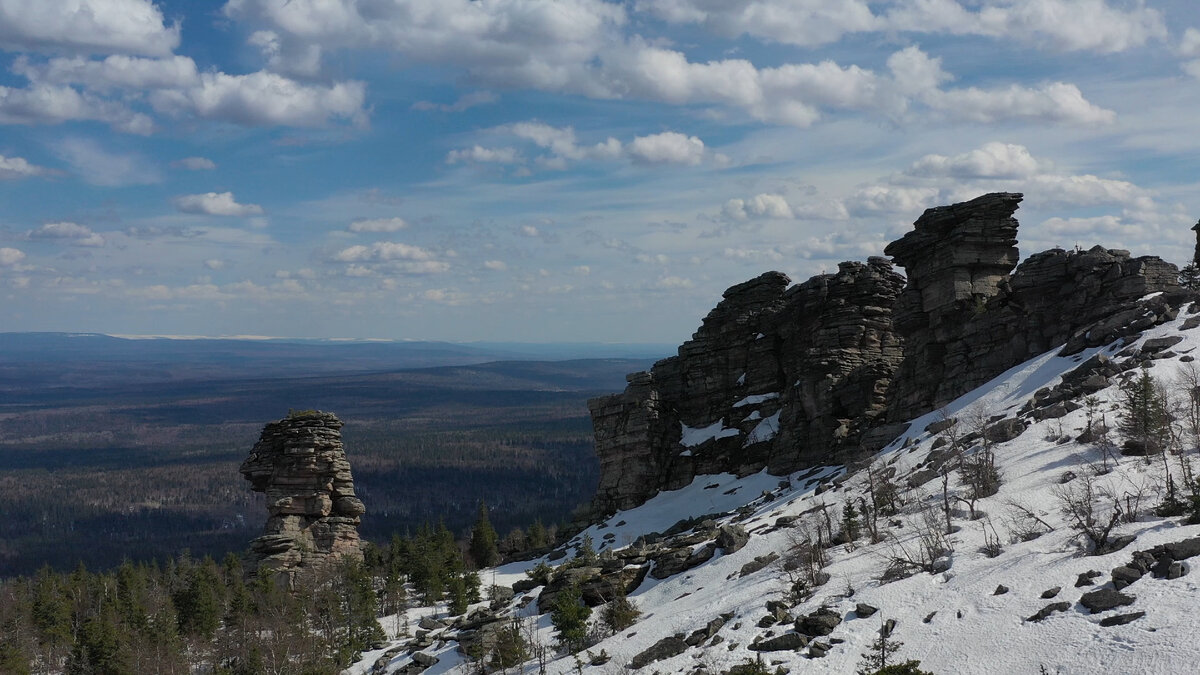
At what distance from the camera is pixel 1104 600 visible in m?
20.8

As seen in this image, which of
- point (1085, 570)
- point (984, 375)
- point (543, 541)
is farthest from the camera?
point (543, 541)

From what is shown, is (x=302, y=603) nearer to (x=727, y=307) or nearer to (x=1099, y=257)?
(x=727, y=307)

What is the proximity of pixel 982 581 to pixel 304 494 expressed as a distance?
55160mm

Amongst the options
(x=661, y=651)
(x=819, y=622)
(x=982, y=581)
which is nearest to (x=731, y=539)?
(x=661, y=651)

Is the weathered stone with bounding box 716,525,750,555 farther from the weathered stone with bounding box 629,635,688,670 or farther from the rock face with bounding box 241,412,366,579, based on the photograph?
the rock face with bounding box 241,412,366,579

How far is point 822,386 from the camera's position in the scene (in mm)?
68938

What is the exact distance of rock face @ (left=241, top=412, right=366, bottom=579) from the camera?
66.9 metres

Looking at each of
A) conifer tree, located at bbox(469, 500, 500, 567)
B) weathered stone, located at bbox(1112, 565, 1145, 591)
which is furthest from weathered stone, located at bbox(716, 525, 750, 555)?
conifer tree, located at bbox(469, 500, 500, 567)

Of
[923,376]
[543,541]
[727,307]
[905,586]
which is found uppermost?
[727,307]

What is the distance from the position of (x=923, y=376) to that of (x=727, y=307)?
25390mm

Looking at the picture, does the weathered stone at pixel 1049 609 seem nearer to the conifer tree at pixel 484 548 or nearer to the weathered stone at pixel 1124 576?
the weathered stone at pixel 1124 576

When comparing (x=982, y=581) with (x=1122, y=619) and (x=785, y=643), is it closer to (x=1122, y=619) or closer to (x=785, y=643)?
(x=1122, y=619)

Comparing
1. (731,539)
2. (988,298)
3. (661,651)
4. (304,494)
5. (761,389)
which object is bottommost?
(304,494)

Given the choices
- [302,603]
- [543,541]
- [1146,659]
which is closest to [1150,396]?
[1146,659]
